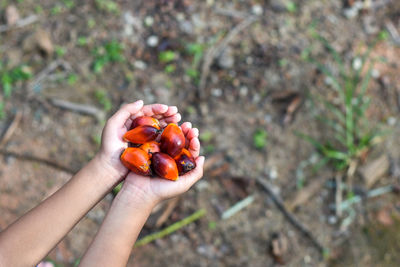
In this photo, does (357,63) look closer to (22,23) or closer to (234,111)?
(234,111)

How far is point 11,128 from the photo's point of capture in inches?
124

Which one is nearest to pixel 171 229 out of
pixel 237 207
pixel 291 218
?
pixel 237 207

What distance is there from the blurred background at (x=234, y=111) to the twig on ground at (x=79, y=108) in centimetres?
1

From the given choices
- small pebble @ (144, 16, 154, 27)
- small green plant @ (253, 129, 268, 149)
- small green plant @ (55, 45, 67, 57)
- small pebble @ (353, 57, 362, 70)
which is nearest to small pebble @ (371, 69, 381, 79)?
small pebble @ (353, 57, 362, 70)

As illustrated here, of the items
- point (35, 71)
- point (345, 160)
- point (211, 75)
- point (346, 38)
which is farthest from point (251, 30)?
→ point (35, 71)

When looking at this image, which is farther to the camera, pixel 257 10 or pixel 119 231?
pixel 257 10

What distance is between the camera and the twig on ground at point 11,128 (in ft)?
10.2

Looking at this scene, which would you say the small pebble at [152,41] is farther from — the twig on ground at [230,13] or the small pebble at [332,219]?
the small pebble at [332,219]

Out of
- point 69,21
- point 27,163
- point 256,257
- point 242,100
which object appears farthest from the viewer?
point 69,21

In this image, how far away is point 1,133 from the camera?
3135mm

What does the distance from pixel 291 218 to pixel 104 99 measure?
1762 mm

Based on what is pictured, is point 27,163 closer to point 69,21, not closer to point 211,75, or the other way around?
point 69,21

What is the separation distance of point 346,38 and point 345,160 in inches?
47.6

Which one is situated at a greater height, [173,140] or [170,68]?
[173,140]
